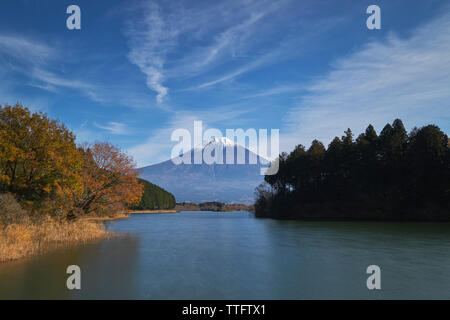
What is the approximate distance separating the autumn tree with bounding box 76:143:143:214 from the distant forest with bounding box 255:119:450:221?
124 ft

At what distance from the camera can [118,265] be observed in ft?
49.8

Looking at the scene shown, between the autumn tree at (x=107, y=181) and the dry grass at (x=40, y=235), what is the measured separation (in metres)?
2.21

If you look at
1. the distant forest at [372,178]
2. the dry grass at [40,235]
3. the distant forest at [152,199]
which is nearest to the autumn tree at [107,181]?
the dry grass at [40,235]

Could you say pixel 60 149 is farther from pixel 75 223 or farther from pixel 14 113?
pixel 75 223

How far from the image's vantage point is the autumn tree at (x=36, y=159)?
20.6 metres

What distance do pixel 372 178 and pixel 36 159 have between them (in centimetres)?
4662

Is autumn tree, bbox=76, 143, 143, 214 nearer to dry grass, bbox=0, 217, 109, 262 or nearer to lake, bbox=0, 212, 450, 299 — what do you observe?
dry grass, bbox=0, 217, 109, 262

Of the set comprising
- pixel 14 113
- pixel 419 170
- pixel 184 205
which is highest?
pixel 14 113

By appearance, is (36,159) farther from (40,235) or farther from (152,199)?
(152,199)

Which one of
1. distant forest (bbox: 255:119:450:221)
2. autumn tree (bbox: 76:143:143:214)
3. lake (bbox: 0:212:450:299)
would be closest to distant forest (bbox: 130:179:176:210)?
distant forest (bbox: 255:119:450:221)

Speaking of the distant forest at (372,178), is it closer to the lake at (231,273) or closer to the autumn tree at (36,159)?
the lake at (231,273)

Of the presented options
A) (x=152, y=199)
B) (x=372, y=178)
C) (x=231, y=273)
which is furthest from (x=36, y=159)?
(x=152, y=199)
